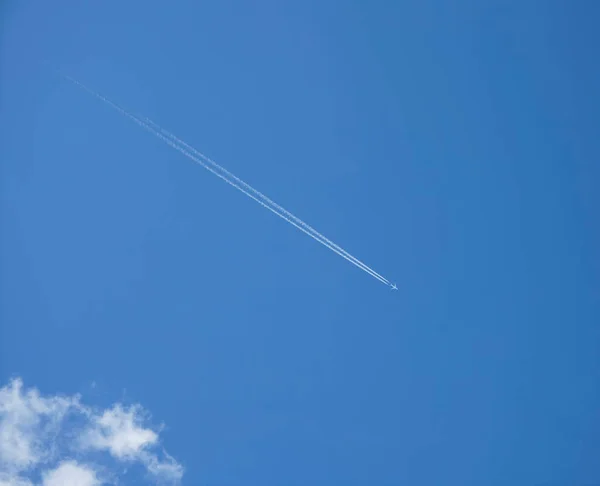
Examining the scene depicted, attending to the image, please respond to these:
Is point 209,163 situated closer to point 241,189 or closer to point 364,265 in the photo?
point 241,189

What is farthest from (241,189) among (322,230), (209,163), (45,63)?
(45,63)

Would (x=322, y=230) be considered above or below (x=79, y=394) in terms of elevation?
above

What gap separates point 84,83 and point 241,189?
832 cm

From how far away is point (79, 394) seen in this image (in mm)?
16672

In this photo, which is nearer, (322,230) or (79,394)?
(79,394)

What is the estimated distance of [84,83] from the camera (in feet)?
60.2

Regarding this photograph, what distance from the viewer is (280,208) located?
18.2 m

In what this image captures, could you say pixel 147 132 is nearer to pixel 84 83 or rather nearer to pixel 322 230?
pixel 84 83

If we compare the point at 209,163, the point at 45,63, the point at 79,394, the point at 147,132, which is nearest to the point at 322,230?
the point at 209,163

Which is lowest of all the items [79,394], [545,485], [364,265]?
[79,394]

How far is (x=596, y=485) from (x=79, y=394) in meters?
21.6

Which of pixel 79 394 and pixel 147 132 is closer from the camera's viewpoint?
pixel 79 394

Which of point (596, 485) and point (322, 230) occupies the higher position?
point (322, 230)

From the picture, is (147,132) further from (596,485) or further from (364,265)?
(596,485)
